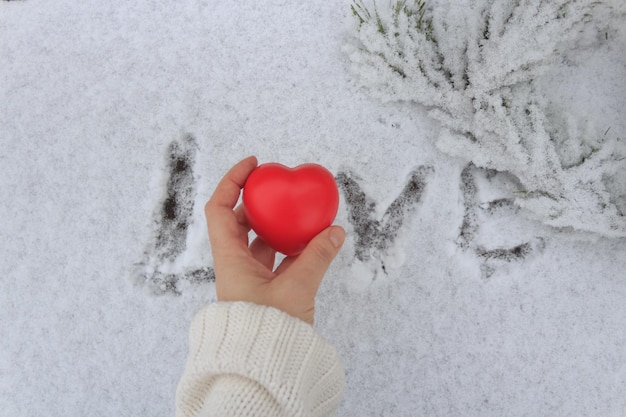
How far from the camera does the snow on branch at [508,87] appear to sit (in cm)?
131

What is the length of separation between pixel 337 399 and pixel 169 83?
3.23 feet

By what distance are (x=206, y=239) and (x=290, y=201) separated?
0.43 m

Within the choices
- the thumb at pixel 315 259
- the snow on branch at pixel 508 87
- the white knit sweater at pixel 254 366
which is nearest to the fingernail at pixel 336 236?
the thumb at pixel 315 259

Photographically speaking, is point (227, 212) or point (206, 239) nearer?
point (227, 212)

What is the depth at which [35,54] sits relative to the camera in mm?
1444

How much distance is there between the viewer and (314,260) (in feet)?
3.51

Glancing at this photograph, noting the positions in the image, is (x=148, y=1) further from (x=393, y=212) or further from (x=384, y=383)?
(x=384, y=383)

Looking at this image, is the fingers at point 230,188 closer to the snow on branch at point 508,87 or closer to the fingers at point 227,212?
the fingers at point 227,212

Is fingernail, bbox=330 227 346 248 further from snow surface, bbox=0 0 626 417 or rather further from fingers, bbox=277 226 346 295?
snow surface, bbox=0 0 626 417

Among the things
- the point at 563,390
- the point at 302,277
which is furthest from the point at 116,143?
the point at 563,390

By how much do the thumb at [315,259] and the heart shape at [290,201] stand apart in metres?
0.03

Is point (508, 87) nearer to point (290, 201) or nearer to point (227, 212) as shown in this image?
point (290, 201)

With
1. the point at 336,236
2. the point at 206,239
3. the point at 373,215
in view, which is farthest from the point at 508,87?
the point at 206,239

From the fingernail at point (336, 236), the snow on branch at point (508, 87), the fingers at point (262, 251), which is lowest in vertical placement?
the fingers at point (262, 251)
